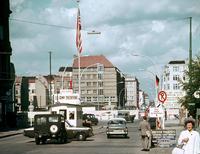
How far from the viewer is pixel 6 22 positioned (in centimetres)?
6925

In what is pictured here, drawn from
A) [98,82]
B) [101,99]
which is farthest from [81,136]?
[98,82]

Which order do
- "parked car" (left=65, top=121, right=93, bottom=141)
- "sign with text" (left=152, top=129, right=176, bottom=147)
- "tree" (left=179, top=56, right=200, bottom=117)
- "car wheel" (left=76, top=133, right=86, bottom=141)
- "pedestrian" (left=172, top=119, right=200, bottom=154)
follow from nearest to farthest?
1. "pedestrian" (left=172, top=119, right=200, bottom=154)
2. "sign with text" (left=152, top=129, right=176, bottom=147)
3. "parked car" (left=65, top=121, right=93, bottom=141)
4. "car wheel" (left=76, top=133, right=86, bottom=141)
5. "tree" (left=179, top=56, right=200, bottom=117)

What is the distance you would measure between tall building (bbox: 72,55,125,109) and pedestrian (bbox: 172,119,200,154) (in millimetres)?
173221

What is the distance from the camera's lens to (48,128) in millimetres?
34500

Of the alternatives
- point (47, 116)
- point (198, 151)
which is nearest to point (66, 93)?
point (47, 116)

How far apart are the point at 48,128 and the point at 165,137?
10115 mm

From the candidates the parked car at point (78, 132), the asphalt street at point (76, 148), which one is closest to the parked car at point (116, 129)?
Answer: the parked car at point (78, 132)

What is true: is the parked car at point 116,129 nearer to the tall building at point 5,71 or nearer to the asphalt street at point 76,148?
the asphalt street at point 76,148

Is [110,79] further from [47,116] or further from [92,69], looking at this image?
[47,116]

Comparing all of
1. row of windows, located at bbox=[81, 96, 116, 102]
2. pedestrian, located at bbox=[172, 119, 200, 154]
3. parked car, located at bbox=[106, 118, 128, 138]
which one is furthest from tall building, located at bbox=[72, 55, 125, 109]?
pedestrian, located at bbox=[172, 119, 200, 154]

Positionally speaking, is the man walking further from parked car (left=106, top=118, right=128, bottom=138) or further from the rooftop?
the rooftop

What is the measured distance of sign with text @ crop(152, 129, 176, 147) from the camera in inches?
1043

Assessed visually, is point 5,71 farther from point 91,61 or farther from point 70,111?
point 91,61

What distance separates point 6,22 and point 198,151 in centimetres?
6050
